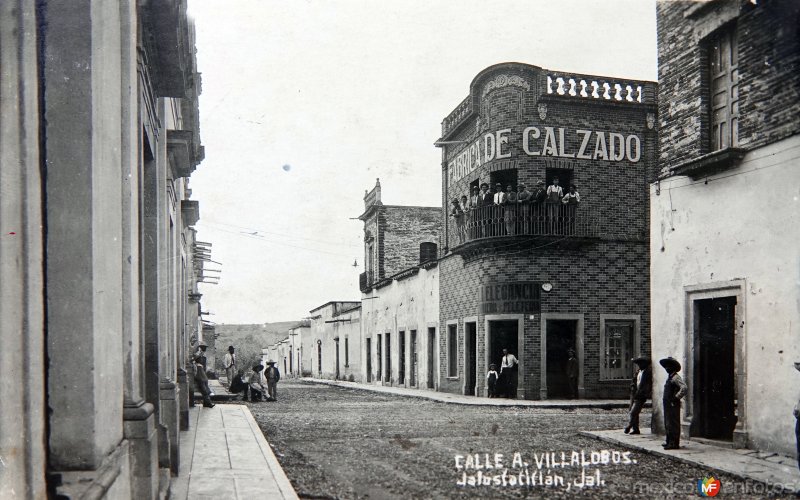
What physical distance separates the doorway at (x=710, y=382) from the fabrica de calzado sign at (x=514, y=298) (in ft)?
35.0

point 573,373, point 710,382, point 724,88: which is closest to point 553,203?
point 573,373

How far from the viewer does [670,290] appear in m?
11.9

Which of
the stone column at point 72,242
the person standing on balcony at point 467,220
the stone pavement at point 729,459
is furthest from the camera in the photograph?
the person standing on balcony at point 467,220

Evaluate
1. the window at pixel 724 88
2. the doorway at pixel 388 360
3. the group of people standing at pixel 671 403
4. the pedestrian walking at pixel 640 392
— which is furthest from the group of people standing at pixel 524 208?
the doorway at pixel 388 360

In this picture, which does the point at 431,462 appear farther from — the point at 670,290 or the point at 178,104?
the point at 178,104

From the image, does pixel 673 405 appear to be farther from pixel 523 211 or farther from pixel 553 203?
pixel 553 203

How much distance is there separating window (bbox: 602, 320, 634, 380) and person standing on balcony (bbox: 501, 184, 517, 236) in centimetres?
408

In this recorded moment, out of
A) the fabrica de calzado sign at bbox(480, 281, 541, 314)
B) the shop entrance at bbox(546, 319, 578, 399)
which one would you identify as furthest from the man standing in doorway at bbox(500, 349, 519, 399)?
the fabrica de calzado sign at bbox(480, 281, 541, 314)

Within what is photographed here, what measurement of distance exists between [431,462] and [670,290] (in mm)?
4995

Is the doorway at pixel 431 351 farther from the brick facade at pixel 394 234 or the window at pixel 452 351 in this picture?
the brick facade at pixel 394 234

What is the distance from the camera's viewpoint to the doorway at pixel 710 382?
11.3 m

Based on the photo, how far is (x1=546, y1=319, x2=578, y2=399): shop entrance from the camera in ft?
73.0

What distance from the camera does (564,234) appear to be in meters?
22.0

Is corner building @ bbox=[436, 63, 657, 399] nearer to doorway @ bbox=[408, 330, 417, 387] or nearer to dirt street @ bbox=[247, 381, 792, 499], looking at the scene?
dirt street @ bbox=[247, 381, 792, 499]
